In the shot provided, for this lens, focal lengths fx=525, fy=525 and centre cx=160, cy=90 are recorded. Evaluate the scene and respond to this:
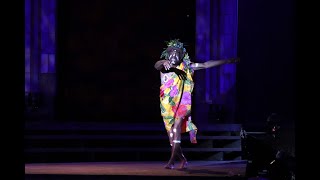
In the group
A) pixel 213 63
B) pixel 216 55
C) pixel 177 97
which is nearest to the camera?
pixel 213 63

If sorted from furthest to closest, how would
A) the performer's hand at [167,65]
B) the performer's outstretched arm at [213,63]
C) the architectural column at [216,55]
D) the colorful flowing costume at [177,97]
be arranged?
the architectural column at [216,55] → the colorful flowing costume at [177,97] → the performer's hand at [167,65] → the performer's outstretched arm at [213,63]

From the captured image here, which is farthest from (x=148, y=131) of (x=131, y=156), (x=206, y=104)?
(x=206, y=104)

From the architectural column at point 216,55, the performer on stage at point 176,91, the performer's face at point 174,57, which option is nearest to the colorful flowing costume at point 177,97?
the performer on stage at point 176,91

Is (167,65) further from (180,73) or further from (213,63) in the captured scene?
(213,63)

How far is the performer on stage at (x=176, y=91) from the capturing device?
24.8 feet

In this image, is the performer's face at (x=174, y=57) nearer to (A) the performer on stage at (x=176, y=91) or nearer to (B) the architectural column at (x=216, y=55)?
(A) the performer on stage at (x=176, y=91)

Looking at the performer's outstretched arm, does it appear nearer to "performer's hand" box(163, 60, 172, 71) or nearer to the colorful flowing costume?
the colorful flowing costume

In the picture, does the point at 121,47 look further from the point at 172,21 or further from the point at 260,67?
the point at 260,67

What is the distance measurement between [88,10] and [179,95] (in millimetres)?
4965

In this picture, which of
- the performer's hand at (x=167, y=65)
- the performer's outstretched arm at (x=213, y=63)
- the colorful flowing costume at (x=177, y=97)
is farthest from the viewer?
the colorful flowing costume at (x=177, y=97)

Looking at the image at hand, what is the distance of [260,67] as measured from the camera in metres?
10.7

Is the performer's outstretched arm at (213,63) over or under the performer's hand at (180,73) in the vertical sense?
over

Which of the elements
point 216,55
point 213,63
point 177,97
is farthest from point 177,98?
point 216,55

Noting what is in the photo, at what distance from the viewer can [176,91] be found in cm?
766
